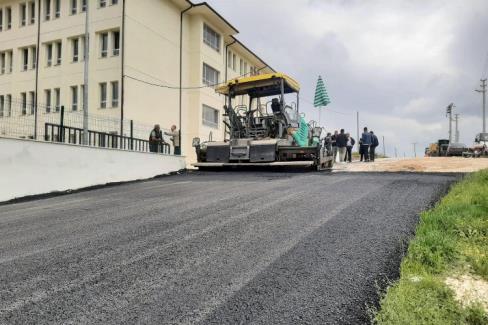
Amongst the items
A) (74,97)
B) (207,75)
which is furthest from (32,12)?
(207,75)

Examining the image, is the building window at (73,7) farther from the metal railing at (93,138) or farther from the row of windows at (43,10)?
the metal railing at (93,138)

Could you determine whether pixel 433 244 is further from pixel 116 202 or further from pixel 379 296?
pixel 116 202

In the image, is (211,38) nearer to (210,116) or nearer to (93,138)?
(210,116)

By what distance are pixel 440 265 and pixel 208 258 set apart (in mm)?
2262

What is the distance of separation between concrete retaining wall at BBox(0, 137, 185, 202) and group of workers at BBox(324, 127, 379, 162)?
10.8 m

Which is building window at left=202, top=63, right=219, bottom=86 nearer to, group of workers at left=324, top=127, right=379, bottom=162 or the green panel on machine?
group of workers at left=324, top=127, right=379, bottom=162

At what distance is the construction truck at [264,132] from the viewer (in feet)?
44.0

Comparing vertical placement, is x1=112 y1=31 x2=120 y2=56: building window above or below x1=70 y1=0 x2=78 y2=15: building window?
below

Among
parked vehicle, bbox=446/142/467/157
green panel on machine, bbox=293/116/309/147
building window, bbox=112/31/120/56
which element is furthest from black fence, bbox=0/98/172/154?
parked vehicle, bbox=446/142/467/157

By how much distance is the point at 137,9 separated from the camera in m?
22.8

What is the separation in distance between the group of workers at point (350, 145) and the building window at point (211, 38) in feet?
36.7

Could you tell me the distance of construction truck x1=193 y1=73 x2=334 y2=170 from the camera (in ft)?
44.0

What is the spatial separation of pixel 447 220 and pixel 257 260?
2635 mm

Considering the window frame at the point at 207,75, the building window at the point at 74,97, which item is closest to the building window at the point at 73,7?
the building window at the point at 74,97
